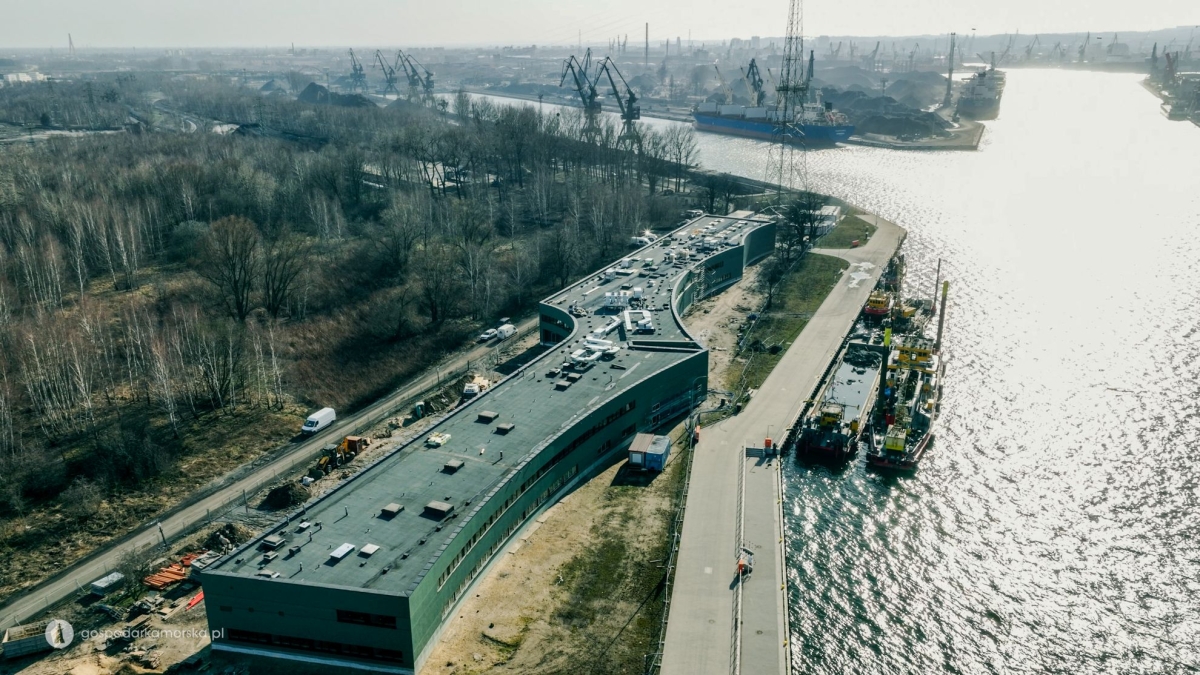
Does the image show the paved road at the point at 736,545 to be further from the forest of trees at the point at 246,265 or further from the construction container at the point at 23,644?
the forest of trees at the point at 246,265

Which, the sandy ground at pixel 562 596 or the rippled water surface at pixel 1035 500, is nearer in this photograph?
the sandy ground at pixel 562 596

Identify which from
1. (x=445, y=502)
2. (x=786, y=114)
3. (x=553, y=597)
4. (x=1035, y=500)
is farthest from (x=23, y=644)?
(x=786, y=114)

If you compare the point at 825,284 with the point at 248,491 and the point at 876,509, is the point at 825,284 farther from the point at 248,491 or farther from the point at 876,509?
the point at 248,491

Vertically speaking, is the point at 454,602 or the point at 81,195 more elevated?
the point at 81,195

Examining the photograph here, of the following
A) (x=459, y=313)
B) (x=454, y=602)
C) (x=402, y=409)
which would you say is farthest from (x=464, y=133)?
(x=454, y=602)

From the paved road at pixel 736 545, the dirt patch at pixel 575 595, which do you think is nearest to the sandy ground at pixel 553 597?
the dirt patch at pixel 575 595

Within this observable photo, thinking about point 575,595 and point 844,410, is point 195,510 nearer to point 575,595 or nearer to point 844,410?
point 575,595
